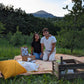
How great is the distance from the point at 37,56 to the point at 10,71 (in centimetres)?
275

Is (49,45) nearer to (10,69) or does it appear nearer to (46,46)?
(46,46)

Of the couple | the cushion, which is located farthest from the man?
the cushion

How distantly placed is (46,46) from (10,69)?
2582mm

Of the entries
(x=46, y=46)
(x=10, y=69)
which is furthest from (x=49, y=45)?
(x=10, y=69)

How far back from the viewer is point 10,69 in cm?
436

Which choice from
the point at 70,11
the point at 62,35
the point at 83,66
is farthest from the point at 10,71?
the point at 70,11

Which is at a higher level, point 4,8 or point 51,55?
point 4,8

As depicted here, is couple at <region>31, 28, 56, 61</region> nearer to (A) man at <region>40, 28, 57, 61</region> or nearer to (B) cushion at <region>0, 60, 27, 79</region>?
(A) man at <region>40, 28, 57, 61</region>

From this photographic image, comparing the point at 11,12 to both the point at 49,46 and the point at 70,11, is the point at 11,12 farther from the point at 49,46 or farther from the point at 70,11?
the point at 49,46

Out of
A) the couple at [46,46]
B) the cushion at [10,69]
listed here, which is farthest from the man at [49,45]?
the cushion at [10,69]

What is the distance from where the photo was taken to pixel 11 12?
24.2 meters

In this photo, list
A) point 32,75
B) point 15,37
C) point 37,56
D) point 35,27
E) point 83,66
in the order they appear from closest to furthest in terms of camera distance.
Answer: point 83,66
point 32,75
point 37,56
point 15,37
point 35,27

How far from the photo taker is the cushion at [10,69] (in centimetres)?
431

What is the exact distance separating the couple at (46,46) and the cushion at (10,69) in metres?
2.02
